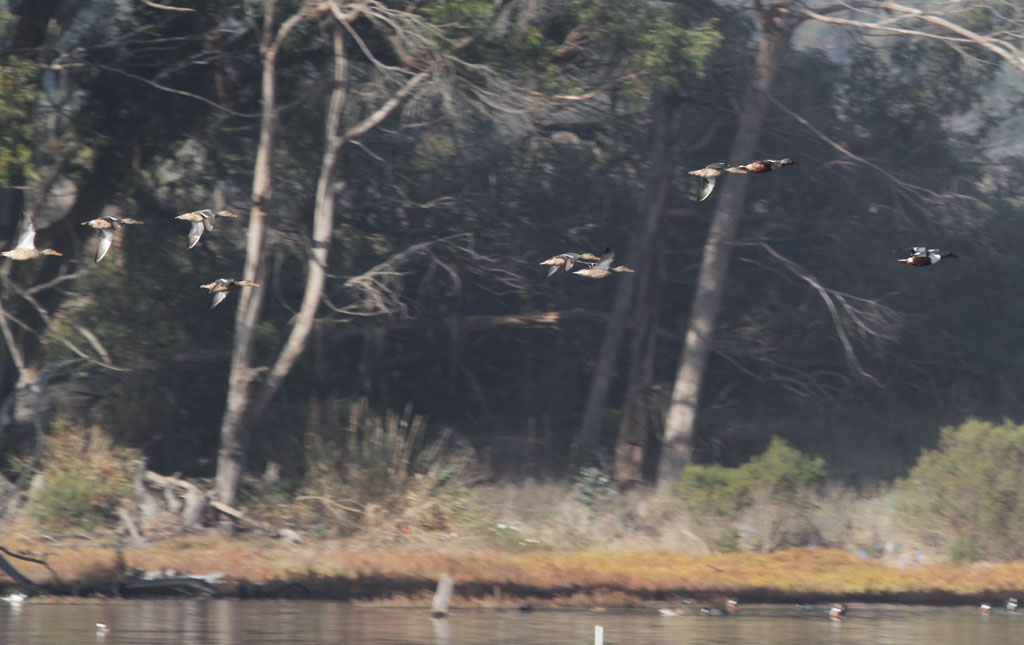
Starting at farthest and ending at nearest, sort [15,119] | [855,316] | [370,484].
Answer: [855,316], [370,484], [15,119]

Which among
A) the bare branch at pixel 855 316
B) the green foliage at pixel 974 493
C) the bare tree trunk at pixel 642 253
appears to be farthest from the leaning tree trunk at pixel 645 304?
the green foliage at pixel 974 493

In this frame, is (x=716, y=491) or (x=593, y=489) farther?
(x=593, y=489)

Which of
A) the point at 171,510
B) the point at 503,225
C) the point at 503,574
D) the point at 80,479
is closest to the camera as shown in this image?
the point at 503,574

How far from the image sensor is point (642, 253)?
87.2ft

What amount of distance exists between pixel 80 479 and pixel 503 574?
6.93 metres

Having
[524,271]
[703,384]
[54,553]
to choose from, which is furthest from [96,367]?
[703,384]

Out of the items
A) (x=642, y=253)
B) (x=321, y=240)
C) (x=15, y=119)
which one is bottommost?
(x=321, y=240)

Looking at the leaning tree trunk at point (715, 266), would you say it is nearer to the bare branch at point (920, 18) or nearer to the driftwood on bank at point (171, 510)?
the bare branch at point (920, 18)

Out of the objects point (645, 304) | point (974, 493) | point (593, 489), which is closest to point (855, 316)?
point (645, 304)

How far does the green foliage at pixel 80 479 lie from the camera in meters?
21.0

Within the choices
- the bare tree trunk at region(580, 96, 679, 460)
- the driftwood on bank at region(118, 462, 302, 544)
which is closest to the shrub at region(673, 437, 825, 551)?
the bare tree trunk at region(580, 96, 679, 460)

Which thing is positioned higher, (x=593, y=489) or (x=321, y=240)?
(x=321, y=240)

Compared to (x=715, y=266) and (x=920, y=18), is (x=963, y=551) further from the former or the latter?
(x=920, y=18)

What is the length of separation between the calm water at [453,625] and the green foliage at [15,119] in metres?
5.98
